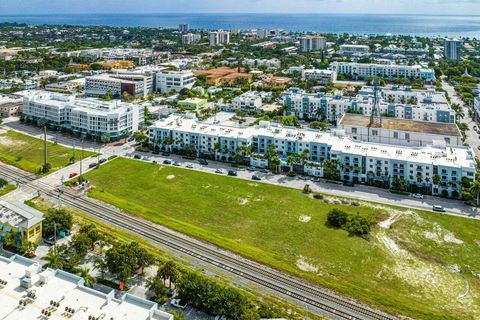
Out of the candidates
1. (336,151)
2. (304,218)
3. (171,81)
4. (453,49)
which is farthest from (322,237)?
(453,49)

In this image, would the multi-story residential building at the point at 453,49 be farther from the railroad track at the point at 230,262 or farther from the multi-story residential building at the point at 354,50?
the railroad track at the point at 230,262

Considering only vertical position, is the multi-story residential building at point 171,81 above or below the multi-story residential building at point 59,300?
above

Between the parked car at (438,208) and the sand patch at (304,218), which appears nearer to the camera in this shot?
the sand patch at (304,218)

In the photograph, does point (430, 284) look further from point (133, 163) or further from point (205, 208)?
point (133, 163)

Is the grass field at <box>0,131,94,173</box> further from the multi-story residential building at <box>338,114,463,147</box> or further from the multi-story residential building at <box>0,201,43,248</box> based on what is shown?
the multi-story residential building at <box>338,114,463,147</box>

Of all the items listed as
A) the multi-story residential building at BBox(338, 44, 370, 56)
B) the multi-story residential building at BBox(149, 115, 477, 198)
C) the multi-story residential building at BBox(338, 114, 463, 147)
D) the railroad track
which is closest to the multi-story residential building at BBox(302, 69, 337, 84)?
the multi-story residential building at BBox(338, 114, 463, 147)

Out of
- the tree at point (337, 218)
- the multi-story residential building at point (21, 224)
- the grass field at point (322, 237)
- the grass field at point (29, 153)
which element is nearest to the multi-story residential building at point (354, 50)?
the grass field at point (322, 237)

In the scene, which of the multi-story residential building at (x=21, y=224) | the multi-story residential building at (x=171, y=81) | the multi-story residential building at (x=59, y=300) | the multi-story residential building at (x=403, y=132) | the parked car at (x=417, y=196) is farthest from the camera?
the multi-story residential building at (x=171, y=81)
